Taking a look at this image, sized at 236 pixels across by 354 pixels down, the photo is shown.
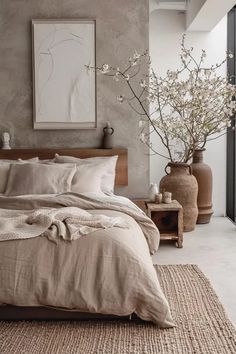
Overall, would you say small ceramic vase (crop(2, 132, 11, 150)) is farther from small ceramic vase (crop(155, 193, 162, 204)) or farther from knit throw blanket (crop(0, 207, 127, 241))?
knit throw blanket (crop(0, 207, 127, 241))

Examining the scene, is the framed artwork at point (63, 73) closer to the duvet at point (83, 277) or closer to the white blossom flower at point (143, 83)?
the white blossom flower at point (143, 83)

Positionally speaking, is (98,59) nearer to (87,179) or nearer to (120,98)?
(120,98)

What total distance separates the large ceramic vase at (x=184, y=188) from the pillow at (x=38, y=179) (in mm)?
1129

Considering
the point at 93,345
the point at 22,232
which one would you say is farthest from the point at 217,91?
the point at 93,345

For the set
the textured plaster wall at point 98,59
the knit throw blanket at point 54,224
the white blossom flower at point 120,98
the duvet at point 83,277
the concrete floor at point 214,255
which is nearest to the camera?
the duvet at point 83,277

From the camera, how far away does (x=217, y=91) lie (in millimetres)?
6141

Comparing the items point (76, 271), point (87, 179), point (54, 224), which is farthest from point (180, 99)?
point (76, 271)

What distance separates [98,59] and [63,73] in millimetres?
403

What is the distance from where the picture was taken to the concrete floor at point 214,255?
422 cm

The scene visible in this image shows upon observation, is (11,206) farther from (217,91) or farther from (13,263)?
(217,91)

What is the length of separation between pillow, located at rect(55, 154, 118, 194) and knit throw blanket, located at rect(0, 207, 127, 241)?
152cm

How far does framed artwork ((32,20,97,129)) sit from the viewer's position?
6.12 m

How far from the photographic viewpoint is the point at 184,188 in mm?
5969

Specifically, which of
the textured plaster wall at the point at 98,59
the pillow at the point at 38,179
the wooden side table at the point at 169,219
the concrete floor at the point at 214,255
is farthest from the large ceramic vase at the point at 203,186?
the pillow at the point at 38,179
